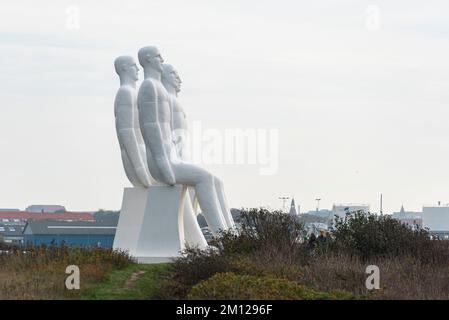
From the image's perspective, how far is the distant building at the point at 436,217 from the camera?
98.1m

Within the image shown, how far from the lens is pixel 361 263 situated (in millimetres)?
23031

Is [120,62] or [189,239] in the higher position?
[120,62]

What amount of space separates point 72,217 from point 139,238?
9598cm

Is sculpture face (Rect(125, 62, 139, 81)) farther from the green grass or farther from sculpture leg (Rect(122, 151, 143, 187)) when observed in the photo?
the green grass

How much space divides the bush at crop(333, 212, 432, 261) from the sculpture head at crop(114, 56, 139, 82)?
5345 millimetres

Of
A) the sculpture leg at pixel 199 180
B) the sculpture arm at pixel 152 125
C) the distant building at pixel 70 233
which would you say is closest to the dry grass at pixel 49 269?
the sculpture arm at pixel 152 125

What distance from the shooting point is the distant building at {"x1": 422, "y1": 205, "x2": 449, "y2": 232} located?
98.1 meters

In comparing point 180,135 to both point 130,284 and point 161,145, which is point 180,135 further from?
point 130,284

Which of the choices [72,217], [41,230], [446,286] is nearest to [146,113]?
[446,286]

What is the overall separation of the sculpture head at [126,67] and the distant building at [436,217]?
239ft

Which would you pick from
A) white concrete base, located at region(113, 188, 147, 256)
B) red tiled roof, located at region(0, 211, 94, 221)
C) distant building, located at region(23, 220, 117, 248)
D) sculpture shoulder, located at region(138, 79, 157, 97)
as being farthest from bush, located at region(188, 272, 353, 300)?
red tiled roof, located at region(0, 211, 94, 221)

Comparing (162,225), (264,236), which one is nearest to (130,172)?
(162,225)

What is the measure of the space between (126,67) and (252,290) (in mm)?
11157
